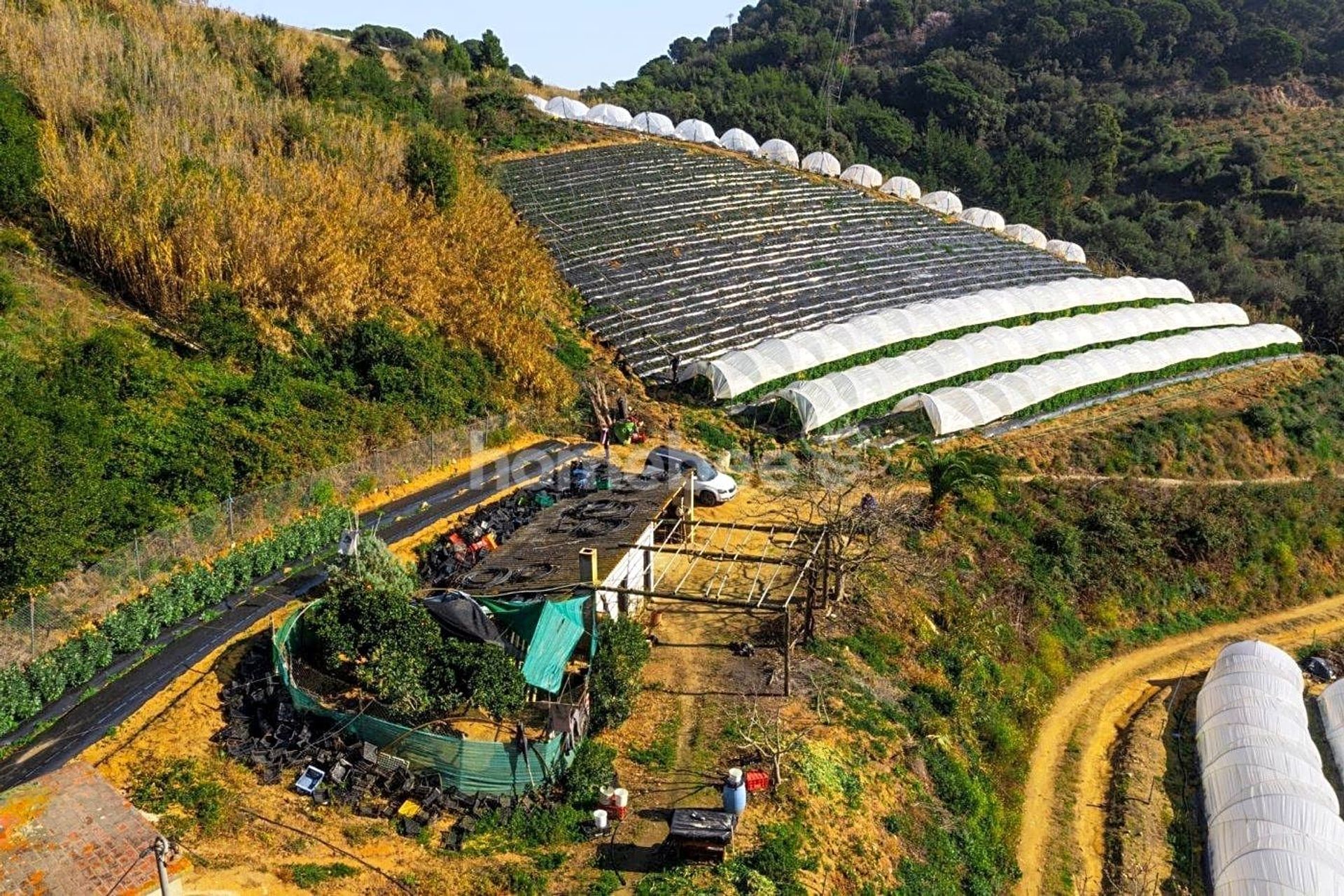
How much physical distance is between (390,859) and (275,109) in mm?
32615

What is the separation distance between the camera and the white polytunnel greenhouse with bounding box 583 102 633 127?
65562 mm

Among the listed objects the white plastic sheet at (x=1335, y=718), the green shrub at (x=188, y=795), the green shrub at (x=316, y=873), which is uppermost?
the green shrub at (x=188, y=795)

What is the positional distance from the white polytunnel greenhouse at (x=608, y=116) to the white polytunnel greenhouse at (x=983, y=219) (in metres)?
24.8

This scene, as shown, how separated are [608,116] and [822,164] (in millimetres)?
15884

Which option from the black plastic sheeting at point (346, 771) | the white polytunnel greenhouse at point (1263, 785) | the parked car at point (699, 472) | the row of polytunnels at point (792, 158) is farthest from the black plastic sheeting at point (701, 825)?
the row of polytunnels at point (792, 158)

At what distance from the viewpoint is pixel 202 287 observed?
24.5 m

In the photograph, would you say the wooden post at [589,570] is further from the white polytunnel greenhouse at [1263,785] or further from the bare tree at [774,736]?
the white polytunnel greenhouse at [1263,785]

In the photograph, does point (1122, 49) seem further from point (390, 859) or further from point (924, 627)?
point (390, 859)

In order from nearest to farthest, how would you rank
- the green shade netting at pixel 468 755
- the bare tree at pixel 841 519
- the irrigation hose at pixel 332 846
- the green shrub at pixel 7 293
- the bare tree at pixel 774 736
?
the irrigation hose at pixel 332 846
the green shade netting at pixel 468 755
the bare tree at pixel 774 736
the bare tree at pixel 841 519
the green shrub at pixel 7 293

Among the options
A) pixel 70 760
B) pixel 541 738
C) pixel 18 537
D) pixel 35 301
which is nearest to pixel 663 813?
pixel 541 738

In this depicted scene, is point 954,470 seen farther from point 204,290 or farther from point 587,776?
point 204,290

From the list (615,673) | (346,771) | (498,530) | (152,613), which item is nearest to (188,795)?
(346,771)

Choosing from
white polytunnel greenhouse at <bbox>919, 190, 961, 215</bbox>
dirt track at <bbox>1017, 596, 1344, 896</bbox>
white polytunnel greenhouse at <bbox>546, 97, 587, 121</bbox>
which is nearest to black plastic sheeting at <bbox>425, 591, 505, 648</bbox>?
dirt track at <bbox>1017, 596, 1344, 896</bbox>

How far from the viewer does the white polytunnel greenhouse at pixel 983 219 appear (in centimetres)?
6175
